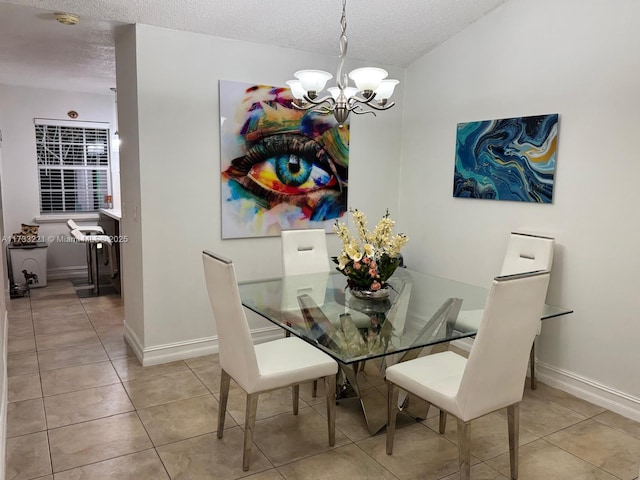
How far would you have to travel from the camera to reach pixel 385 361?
288cm

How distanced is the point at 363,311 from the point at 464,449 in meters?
0.83

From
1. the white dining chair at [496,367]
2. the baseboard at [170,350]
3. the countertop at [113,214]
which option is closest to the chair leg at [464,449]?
the white dining chair at [496,367]

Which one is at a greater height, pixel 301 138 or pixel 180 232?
pixel 301 138

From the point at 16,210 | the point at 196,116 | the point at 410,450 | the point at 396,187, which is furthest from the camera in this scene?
the point at 16,210

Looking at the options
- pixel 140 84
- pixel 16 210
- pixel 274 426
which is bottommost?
pixel 274 426

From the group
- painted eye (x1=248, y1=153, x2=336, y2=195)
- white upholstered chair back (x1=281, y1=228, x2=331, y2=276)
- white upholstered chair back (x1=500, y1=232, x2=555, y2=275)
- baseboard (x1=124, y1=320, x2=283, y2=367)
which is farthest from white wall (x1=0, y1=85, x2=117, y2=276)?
white upholstered chair back (x1=500, y1=232, x2=555, y2=275)

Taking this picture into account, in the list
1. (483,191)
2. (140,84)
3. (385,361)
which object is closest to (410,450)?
(385,361)

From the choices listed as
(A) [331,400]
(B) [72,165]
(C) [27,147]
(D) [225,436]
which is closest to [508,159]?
(A) [331,400]

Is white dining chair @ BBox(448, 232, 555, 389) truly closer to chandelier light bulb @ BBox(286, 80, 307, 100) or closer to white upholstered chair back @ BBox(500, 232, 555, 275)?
white upholstered chair back @ BBox(500, 232, 555, 275)

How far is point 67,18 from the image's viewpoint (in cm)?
312

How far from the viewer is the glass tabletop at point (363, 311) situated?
216cm

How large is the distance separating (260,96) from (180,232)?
1.21 m

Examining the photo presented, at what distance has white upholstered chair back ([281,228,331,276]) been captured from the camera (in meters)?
3.53

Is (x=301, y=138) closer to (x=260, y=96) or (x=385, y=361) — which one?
(x=260, y=96)
